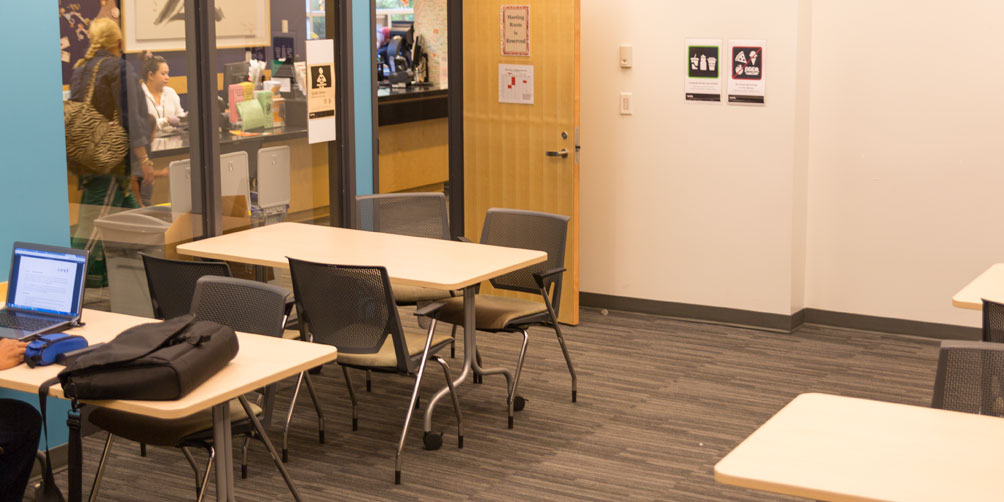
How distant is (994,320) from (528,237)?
2.37 meters

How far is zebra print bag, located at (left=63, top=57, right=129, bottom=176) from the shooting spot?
4.77 m

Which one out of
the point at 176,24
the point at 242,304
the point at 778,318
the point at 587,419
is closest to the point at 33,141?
the point at 176,24

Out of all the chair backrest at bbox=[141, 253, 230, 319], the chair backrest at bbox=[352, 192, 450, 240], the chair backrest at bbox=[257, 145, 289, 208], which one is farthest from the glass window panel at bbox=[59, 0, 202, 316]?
the chair backrest at bbox=[352, 192, 450, 240]

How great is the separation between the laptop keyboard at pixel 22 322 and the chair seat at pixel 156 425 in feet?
1.25

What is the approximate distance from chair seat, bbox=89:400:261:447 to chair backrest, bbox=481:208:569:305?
1.88 meters

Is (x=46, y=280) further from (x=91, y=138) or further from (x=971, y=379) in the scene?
(x=971, y=379)

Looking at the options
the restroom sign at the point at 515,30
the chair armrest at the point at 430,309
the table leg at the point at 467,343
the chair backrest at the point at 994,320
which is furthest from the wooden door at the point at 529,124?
the chair backrest at the point at 994,320

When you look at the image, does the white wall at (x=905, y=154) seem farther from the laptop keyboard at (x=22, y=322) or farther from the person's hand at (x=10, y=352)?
the person's hand at (x=10, y=352)

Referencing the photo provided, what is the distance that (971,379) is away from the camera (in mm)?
3205

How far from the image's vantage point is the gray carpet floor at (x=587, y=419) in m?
4.41

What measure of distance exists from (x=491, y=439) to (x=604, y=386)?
3.05 feet

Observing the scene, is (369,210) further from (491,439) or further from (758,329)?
(758,329)

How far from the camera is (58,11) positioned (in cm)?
458

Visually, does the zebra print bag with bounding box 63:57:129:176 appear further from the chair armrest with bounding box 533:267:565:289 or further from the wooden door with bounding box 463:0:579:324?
the wooden door with bounding box 463:0:579:324
